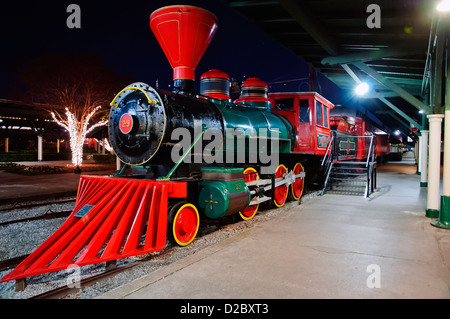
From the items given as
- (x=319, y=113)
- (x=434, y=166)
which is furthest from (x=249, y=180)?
(x=319, y=113)

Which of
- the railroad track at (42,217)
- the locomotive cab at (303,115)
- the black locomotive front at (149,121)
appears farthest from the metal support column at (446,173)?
the railroad track at (42,217)

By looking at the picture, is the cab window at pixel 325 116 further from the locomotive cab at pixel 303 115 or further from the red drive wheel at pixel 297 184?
the red drive wheel at pixel 297 184

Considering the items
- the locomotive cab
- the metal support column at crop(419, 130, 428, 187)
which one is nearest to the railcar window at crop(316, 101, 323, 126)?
the locomotive cab

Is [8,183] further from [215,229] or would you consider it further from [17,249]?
[215,229]

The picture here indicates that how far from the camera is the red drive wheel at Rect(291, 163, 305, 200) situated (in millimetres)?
8055

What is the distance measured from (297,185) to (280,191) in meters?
1.08

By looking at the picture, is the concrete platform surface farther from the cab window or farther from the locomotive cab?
the cab window

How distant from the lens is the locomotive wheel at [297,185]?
26.4 ft

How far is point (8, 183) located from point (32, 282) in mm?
9348

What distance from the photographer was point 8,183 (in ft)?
34.9

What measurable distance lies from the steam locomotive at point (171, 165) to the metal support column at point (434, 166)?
298 cm

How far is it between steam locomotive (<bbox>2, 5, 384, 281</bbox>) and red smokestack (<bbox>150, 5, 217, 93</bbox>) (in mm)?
14

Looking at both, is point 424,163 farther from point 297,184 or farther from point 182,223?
point 182,223

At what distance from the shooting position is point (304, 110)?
8094 mm
